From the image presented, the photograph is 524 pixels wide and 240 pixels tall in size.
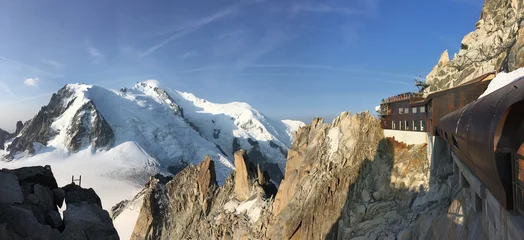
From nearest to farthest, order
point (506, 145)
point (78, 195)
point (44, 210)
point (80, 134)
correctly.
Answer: point (506, 145)
point (44, 210)
point (78, 195)
point (80, 134)

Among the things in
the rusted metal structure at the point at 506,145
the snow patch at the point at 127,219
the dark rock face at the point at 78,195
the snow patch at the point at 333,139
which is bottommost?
the snow patch at the point at 127,219

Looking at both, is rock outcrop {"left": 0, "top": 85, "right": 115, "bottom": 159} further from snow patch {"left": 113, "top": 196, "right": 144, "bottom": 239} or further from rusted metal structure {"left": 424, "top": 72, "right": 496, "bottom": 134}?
rusted metal structure {"left": 424, "top": 72, "right": 496, "bottom": 134}

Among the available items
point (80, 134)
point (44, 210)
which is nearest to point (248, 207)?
point (44, 210)

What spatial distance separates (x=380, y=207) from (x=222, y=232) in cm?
2846

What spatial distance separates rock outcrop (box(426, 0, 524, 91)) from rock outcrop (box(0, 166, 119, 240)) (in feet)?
121

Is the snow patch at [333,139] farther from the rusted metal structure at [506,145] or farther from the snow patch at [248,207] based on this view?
the rusted metal structure at [506,145]

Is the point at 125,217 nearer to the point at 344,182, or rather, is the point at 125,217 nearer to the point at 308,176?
the point at 308,176

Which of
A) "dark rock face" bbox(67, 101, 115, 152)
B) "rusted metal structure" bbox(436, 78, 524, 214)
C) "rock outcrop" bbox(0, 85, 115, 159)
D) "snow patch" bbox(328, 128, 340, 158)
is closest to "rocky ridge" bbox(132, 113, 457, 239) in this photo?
"snow patch" bbox(328, 128, 340, 158)

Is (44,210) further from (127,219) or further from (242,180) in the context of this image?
(127,219)

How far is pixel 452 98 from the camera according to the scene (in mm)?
25766

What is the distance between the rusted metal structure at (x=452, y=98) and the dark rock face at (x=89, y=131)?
7669 inches

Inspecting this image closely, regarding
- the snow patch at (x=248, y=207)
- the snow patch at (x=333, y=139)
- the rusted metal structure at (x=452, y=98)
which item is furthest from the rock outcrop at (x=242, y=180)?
the rusted metal structure at (x=452, y=98)

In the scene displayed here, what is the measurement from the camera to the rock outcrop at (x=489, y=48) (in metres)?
32.9

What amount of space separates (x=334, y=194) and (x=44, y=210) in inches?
1162
